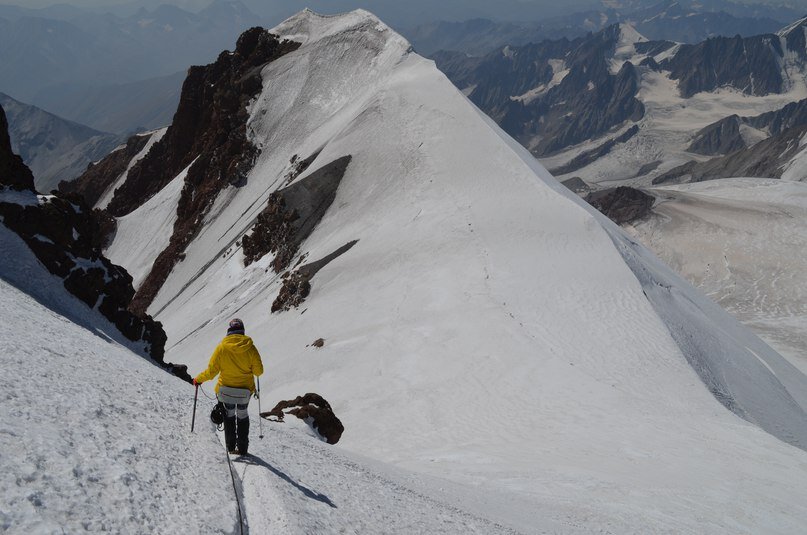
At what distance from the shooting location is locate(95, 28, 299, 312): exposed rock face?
2354 inches

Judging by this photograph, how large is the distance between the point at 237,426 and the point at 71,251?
701 inches

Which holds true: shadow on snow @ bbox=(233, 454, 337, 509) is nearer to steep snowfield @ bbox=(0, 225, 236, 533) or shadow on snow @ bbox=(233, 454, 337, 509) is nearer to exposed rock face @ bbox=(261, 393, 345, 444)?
steep snowfield @ bbox=(0, 225, 236, 533)

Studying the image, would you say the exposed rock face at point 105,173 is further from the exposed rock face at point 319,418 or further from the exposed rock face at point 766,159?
the exposed rock face at point 766,159

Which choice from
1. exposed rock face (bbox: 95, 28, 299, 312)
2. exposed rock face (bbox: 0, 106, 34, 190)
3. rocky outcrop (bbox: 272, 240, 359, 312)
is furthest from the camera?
exposed rock face (bbox: 95, 28, 299, 312)

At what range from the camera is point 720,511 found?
38.0 feet

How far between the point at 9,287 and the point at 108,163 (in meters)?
97.2

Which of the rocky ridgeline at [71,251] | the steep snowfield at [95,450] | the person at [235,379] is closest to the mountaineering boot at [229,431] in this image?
the person at [235,379]

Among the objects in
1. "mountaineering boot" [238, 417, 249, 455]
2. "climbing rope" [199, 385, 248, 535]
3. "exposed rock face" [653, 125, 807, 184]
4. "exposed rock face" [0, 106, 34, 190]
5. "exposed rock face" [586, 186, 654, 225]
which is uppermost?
"exposed rock face" [0, 106, 34, 190]

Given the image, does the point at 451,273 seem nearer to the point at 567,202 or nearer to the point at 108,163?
the point at 567,202

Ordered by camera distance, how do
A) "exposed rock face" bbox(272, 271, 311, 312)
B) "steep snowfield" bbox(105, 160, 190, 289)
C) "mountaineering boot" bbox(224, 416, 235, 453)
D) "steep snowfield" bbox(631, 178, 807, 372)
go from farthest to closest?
"steep snowfield" bbox(631, 178, 807, 372), "steep snowfield" bbox(105, 160, 190, 289), "exposed rock face" bbox(272, 271, 311, 312), "mountaineering boot" bbox(224, 416, 235, 453)

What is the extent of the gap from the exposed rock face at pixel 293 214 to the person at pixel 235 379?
106 ft

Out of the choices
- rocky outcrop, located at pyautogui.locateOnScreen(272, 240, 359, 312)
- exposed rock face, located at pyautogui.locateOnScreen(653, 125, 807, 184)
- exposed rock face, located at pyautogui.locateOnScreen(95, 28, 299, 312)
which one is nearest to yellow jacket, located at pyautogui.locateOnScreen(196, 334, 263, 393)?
rocky outcrop, located at pyautogui.locateOnScreen(272, 240, 359, 312)

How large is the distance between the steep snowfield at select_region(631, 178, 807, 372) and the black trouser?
200 ft

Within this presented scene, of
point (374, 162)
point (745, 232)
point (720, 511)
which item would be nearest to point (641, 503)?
point (720, 511)
